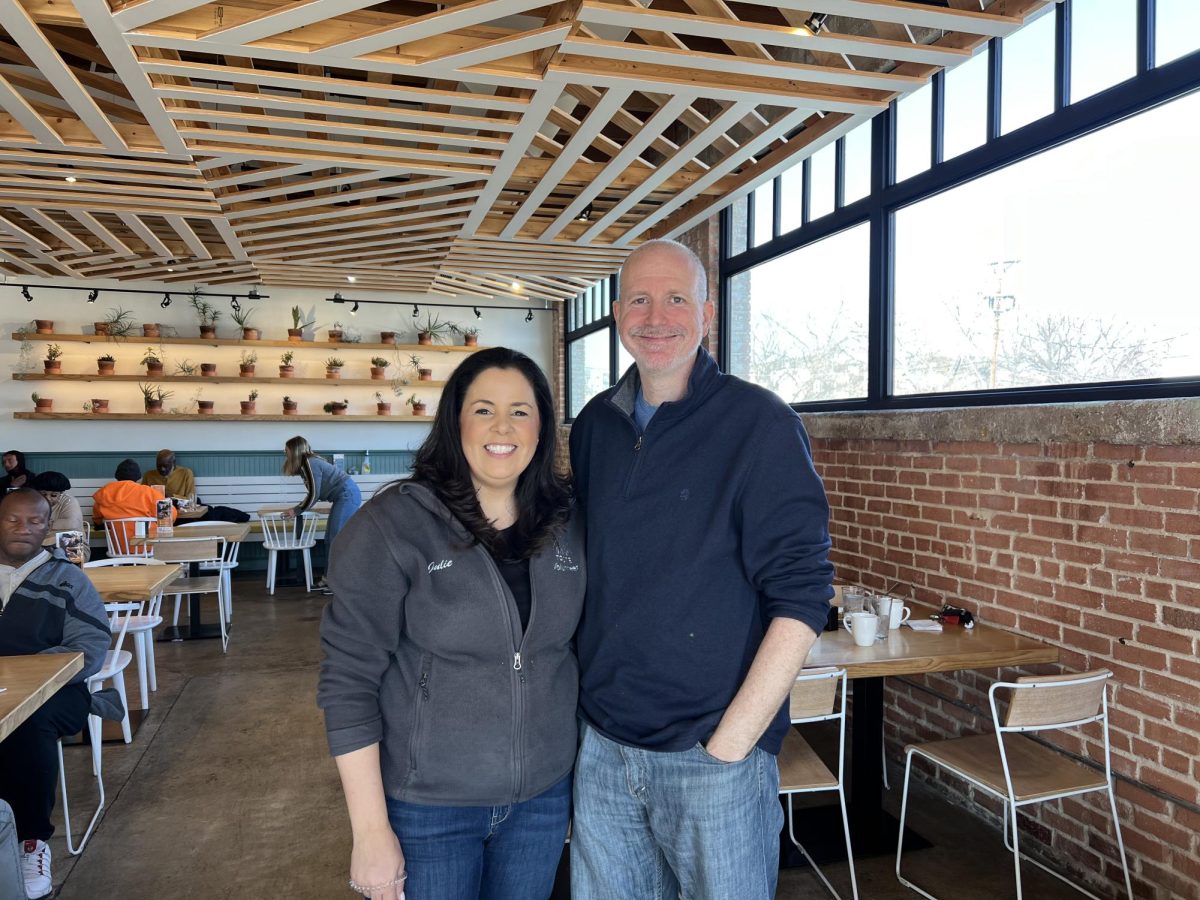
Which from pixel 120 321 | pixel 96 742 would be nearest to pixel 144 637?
pixel 96 742

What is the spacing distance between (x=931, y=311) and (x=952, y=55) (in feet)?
3.77

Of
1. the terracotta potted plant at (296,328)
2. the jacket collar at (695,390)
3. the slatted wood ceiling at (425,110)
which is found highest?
the slatted wood ceiling at (425,110)

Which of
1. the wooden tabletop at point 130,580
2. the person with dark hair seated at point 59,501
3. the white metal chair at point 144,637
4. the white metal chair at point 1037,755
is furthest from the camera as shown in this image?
the person with dark hair seated at point 59,501

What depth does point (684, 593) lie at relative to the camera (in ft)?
5.14

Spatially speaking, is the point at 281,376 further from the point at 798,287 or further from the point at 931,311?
the point at 931,311

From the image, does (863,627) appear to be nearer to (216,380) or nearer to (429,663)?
(429,663)

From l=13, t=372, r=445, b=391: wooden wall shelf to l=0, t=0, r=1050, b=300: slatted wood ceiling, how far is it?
213cm

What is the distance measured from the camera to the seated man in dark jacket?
2.84m

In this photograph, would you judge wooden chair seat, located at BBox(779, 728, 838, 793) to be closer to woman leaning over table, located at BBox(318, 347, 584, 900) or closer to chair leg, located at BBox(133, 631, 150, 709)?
woman leaning over table, located at BBox(318, 347, 584, 900)

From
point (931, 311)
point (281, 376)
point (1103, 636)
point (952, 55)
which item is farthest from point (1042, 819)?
point (281, 376)

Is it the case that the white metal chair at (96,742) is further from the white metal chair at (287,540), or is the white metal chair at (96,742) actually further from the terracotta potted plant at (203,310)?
the terracotta potted plant at (203,310)

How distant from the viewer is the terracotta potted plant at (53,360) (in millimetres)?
9062

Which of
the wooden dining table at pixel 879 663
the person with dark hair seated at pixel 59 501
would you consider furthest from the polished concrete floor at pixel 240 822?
the person with dark hair seated at pixel 59 501

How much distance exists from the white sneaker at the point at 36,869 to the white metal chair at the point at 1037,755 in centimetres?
303
